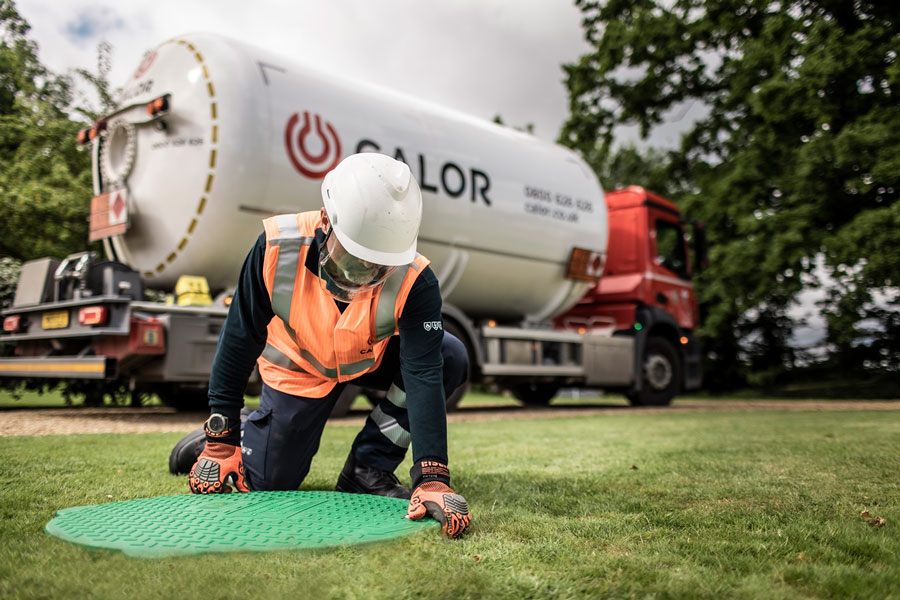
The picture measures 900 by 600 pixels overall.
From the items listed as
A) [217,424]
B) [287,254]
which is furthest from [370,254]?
[217,424]

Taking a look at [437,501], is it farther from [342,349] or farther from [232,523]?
[342,349]

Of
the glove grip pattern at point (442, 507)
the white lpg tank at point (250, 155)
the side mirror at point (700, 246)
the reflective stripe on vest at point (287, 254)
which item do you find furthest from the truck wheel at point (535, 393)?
the glove grip pattern at point (442, 507)

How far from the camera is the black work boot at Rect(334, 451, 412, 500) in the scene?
2.69m

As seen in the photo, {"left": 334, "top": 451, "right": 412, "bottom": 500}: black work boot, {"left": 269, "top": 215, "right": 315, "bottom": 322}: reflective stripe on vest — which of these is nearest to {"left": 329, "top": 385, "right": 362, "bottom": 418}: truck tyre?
{"left": 334, "top": 451, "right": 412, "bottom": 500}: black work boot

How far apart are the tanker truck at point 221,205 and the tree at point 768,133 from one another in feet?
15.4

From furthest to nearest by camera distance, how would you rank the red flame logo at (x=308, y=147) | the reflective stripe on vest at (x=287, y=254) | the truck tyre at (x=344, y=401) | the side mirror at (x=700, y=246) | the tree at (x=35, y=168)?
the side mirror at (x=700, y=246) → the tree at (x=35, y=168) → the truck tyre at (x=344, y=401) → the red flame logo at (x=308, y=147) → the reflective stripe on vest at (x=287, y=254)

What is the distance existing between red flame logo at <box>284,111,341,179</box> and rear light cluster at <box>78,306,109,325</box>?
6.10 ft

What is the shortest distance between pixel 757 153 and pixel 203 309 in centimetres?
983

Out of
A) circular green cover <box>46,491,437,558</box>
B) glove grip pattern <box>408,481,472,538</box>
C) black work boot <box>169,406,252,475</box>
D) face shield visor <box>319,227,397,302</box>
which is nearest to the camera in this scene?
circular green cover <box>46,491,437,558</box>

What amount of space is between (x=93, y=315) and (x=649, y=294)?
695cm

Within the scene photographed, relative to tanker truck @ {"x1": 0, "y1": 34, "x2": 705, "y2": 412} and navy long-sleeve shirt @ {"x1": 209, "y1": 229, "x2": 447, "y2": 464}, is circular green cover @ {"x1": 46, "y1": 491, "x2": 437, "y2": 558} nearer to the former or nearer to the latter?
navy long-sleeve shirt @ {"x1": 209, "y1": 229, "x2": 447, "y2": 464}

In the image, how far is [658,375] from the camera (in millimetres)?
10258

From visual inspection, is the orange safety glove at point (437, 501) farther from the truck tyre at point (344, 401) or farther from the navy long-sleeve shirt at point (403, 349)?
the truck tyre at point (344, 401)

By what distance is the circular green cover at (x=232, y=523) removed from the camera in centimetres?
175
